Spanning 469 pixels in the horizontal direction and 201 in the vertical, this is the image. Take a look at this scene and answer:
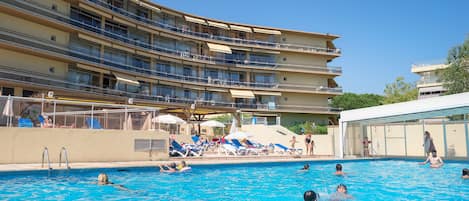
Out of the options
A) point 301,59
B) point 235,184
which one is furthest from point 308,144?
point 301,59

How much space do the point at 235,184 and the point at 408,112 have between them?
1034 centimetres

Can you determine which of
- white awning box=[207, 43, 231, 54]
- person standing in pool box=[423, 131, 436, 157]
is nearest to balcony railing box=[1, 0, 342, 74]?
white awning box=[207, 43, 231, 54]

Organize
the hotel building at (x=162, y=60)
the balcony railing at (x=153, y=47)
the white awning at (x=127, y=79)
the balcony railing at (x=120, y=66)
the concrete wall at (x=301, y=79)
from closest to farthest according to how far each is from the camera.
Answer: the balcony railing at (x=120, y=66), the hotel building at (x=162, y=60), the balcony railing at (x=153, y=47), the white awning at (x=127, y=79), the concrete wall at (x=301, y=79)

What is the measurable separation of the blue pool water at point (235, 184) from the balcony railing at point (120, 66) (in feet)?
59.9

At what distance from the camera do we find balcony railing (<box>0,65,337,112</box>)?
2631 centimetres

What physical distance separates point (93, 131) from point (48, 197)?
6392 millimetres

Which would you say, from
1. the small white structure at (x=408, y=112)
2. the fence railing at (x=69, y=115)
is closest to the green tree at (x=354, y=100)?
the small white structure at (x=408, y=112)

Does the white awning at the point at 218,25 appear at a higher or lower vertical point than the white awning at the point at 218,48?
higher

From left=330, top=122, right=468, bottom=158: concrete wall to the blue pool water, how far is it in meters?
3.30

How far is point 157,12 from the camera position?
132 ft

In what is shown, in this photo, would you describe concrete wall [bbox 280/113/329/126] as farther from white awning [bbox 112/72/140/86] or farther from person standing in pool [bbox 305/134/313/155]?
person standing in pool [bbox 305/134/313/155]

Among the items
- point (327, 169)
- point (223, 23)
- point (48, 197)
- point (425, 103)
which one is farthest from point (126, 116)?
point (223, 23)

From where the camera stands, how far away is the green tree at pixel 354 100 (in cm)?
7126

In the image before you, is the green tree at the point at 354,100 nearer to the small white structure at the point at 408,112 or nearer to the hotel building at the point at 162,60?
the hotel building at the point at 162,60
